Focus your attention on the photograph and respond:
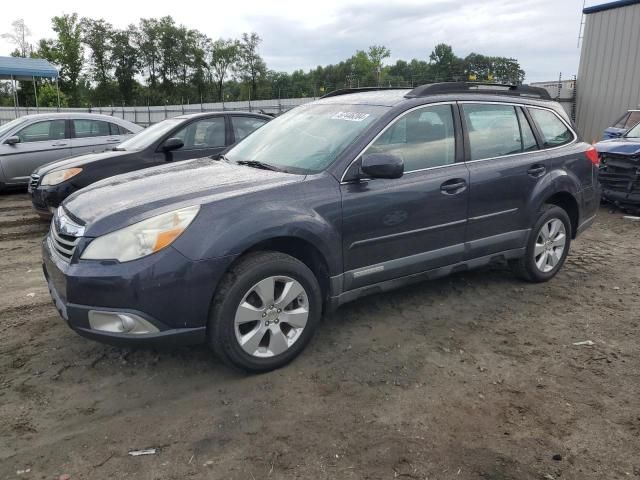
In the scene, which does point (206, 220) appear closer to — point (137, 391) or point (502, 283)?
point (137, 391)

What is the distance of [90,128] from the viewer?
9.93 m

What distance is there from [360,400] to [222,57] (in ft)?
284

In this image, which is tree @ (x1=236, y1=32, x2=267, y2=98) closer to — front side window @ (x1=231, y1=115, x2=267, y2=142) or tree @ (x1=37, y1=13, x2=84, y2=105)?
tree @ (x1=37, y1=13, x2=84, y2=105)

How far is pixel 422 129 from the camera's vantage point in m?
4.04

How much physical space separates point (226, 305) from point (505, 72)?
245 feet

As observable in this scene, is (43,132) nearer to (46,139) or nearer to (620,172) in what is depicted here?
(46,139)

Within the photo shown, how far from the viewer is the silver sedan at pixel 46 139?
944 cm

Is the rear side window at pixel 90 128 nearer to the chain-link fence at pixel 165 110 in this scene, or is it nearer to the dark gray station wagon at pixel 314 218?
the dark gray station wagon at pixel 314 218

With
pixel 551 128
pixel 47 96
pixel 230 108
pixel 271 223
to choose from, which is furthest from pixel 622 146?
pixel 47 96

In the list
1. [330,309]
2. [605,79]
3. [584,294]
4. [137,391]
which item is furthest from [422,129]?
[605,79]

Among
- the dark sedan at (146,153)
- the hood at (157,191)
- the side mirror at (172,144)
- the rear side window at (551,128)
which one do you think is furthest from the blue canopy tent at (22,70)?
the rear side window at (551,128)

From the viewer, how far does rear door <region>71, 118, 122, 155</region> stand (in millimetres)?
9742

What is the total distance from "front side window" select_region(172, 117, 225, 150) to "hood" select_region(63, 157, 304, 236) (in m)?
3.51

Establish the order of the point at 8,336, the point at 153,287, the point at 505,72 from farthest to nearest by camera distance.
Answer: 1. the point at 505,72
2. the point at 8,336
3. the point at 153,287
